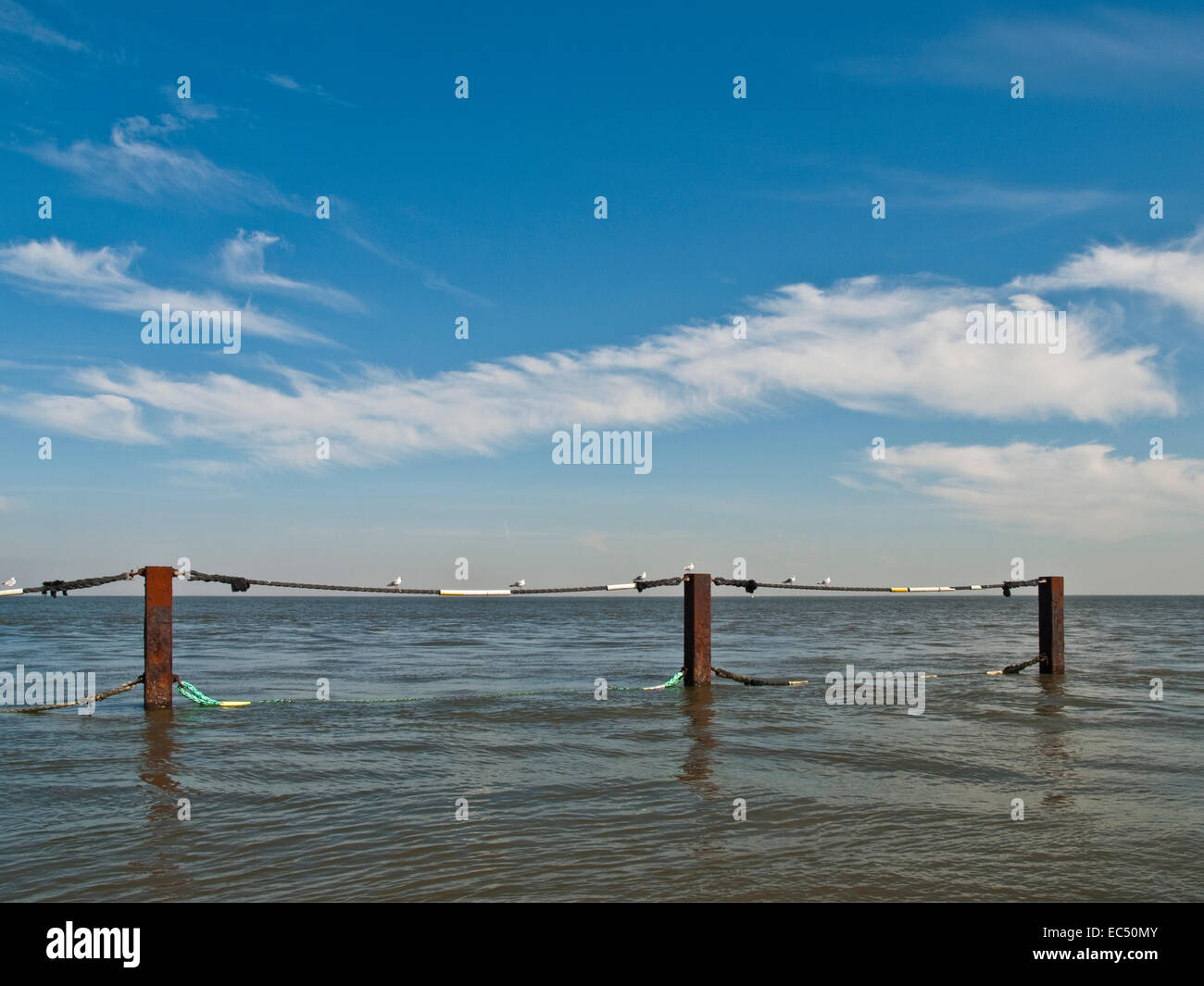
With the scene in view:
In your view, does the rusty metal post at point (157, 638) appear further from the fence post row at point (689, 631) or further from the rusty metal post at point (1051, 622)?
the rusty metal post at point (1051, 622)

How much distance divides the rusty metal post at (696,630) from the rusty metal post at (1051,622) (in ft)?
23.3

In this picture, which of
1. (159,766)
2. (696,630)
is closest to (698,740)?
(696,630)

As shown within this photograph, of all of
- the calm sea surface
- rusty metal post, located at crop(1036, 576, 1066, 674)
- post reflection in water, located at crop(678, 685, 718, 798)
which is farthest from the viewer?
rusty metal post, located at crop(1036, 576, 1066, 674)

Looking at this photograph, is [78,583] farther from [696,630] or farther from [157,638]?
[696,630]

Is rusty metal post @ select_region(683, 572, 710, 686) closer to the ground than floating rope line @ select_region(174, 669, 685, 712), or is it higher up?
higher up

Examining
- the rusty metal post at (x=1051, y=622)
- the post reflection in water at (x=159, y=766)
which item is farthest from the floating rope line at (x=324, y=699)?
the rusty metal post at (x=1051, y=622)

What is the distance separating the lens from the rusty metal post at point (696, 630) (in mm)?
15500

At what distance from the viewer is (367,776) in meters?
10.1

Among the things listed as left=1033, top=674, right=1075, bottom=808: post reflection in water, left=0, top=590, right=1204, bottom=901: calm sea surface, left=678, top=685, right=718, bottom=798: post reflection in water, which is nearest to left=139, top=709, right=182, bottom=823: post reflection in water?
left=0, top=590, right=1204, bottom=901: calm sea surface

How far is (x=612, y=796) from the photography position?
9.16 meters

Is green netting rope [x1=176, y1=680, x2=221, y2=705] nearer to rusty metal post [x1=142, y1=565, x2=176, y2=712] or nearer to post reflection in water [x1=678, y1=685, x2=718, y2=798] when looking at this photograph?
rusty metal post [x1=142, y1=565, x2=176, y2=712]

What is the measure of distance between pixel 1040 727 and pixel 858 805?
250 inches

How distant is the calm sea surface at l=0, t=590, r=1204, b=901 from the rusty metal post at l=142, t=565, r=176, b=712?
39cm

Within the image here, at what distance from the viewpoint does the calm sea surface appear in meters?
6.73
